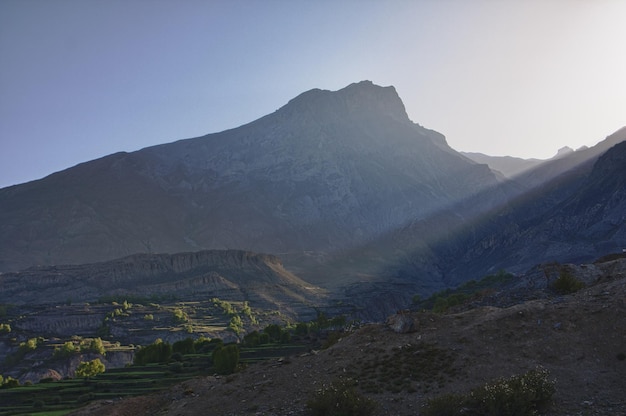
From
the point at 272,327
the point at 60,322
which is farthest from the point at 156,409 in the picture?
the point at 60,322

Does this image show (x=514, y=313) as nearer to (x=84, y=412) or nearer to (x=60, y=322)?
(x=84, y=412)

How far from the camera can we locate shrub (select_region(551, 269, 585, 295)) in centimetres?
3422

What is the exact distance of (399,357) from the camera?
2695 centimetres

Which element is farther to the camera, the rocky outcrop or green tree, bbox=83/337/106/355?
green tree, bbox=83/337/106/355

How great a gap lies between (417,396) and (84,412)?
2499 cm

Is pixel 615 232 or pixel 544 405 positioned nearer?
pixel 544 405

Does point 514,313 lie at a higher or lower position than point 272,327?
higher

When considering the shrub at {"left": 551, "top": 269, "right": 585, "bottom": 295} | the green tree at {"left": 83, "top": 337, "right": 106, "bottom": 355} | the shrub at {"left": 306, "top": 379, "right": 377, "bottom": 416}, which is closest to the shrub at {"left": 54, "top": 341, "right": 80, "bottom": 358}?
the green tree at {"left": 83, "top": 337, "right": 106, "bottom": 355}

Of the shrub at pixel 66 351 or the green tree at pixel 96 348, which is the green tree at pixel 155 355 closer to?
the green tree at pixel 96 348

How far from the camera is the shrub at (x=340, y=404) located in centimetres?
2120

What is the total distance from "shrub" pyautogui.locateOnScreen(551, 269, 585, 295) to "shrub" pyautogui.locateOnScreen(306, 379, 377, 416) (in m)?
20.0

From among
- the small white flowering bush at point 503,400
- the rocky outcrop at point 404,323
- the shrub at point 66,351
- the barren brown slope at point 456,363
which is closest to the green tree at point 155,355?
the shrub at point 66,351

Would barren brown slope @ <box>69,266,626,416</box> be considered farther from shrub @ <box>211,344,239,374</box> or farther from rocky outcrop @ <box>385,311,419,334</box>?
shrub @ <box>211,344,239,374</box>

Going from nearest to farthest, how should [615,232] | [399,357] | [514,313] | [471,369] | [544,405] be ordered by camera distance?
[544,405]
[471,369]
[399,357]
[514,313]
[615,232]
